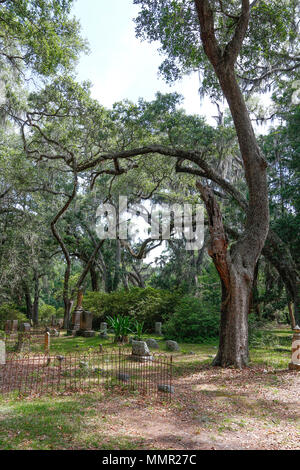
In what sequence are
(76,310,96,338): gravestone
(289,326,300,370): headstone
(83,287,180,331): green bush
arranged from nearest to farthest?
(289,326,300,370): headstone < (76,310,96,338): gravestone < (83,287,180,331): green bush

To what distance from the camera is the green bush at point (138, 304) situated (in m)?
16.2

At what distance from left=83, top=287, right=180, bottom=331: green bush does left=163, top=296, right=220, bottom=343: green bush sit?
1515 mm

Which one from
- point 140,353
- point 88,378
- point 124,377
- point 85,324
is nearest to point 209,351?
point 140,353

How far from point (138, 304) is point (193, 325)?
3.72 m

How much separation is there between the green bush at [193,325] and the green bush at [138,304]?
1.52 meters

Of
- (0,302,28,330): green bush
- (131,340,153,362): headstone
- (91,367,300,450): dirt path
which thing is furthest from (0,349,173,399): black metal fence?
(0,302,28,330): green bush

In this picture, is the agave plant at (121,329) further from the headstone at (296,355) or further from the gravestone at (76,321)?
the headstone at (296,355)

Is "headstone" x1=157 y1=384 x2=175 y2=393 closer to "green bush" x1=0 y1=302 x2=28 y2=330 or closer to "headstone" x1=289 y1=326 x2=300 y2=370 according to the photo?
"headstone" x1=289 y1=326 x2=300 y2=370

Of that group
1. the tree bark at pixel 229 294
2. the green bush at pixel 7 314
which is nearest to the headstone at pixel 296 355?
the tree bark at pixel 229 294

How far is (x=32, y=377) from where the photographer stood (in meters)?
7.11

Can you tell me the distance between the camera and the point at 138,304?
16.5 metres

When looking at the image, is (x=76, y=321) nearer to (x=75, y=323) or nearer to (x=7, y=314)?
(x=75, y=323)

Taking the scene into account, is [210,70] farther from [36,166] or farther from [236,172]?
Answer: [236,172]

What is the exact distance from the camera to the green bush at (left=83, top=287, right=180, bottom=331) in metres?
16.2
